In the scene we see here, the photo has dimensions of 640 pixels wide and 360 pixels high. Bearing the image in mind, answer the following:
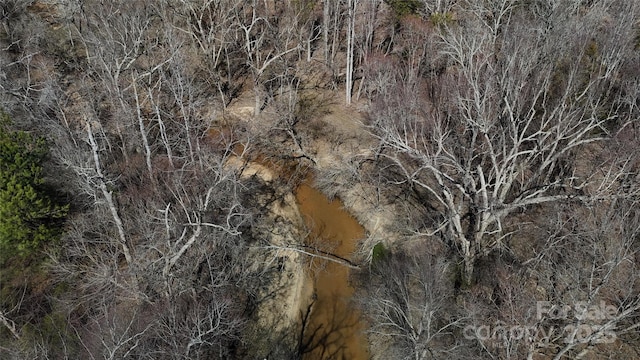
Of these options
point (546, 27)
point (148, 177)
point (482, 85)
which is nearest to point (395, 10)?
point (546, 27)

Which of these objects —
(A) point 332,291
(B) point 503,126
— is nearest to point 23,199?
(A) point 332,291

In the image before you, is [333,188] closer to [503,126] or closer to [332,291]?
[332,291]

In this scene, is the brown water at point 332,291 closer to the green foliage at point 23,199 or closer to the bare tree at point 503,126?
the bare tree at point 503,126

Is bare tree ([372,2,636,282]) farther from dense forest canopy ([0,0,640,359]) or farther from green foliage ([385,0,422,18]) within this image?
green foliage ([385,0,422,18])

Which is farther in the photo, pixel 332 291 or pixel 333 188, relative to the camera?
pixel 333 188

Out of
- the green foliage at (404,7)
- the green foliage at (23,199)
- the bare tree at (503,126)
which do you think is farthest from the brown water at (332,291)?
the green foliage at (404,7)

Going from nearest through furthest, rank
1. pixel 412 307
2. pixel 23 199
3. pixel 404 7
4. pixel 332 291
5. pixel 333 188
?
pixel 23 199 → pixel 412 307 → pixel 332 291 → pixel 333 188 → pixel 404 7
